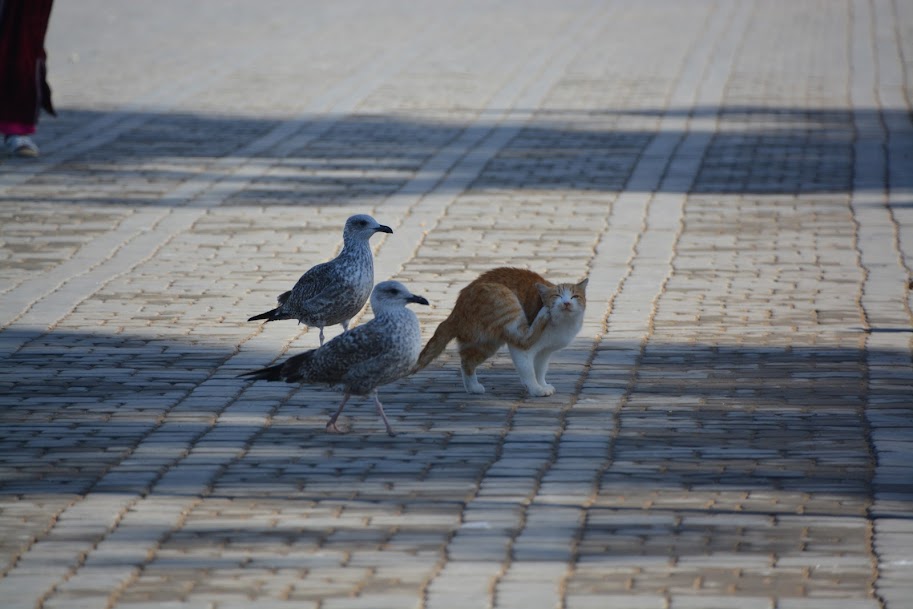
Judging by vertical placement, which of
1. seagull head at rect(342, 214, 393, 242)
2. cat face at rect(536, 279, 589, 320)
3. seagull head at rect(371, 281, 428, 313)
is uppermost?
seagull head at rect(371, 281, 428, 313)

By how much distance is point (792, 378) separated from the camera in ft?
27.7

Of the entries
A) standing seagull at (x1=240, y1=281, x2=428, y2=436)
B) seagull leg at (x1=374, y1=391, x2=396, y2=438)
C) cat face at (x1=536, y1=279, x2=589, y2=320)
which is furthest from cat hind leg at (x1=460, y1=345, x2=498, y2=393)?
seagull leg at (x1=374, y1=391, x2=396, y2=438)

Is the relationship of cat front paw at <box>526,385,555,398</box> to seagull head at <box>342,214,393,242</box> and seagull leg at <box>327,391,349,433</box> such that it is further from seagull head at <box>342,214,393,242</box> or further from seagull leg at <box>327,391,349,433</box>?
seagull head at <box>342,214,393,242</box>

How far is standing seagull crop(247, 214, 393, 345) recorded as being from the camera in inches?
343

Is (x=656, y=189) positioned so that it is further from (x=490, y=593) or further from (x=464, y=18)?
(x=464, y=18)

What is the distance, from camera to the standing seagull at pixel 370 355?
7.30 meters

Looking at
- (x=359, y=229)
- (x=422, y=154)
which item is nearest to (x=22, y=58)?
(x=422, y=154)

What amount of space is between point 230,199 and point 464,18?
18.2 metres

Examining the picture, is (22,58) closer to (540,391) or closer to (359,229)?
(359,229)

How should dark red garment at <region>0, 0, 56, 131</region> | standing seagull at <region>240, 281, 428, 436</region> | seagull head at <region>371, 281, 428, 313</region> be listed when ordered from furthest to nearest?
dark red garment at <region>0, 0, 56, 131</region>, seagull head at <region>371, 281, 428, 313</region>, standing seagull at <region>240, 281, 428, 436</region>

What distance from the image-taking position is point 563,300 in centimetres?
794

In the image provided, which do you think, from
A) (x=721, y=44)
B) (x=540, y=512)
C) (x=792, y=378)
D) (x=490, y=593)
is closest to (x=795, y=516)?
(x=540, y=512)

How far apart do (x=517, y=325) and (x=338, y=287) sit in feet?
4.05

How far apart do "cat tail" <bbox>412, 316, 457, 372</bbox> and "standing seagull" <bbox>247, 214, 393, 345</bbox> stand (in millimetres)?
683
